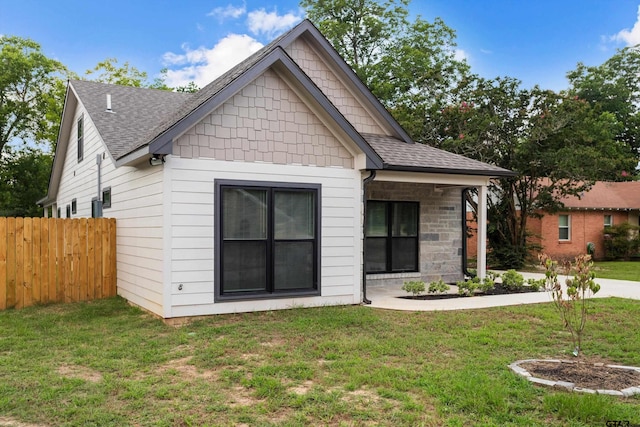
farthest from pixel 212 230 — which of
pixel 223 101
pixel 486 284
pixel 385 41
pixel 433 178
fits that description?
A: pixel 385 41

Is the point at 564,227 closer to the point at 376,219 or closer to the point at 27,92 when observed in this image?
the point at 376,219

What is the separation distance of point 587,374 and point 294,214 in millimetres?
5001

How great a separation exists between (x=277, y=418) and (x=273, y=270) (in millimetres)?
4334

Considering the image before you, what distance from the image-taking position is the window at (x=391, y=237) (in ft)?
37.7

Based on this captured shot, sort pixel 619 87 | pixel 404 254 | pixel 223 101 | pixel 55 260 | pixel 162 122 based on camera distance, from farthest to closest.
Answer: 1. pixel 619 87
2. pixel 404 254
3. pixel 162 122
4. pixel 55 260
5. pixel 223 101

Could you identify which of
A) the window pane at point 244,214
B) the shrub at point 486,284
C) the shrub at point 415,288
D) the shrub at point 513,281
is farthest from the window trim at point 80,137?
the shrub at point 513,281

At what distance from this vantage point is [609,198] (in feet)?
81.2

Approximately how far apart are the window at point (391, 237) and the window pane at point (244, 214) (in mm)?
3767

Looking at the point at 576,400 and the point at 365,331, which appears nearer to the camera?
the point at 576,400

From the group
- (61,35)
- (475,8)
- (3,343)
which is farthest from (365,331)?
(61,35)

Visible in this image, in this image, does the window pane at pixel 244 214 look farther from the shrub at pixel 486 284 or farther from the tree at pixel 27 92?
the tree at pixel 27 92

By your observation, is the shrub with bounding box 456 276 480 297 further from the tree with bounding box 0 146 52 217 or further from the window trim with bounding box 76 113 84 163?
the tree with bounding box 0 146 52 217

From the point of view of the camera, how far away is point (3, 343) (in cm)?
646

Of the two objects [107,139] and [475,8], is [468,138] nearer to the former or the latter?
[475,8]
